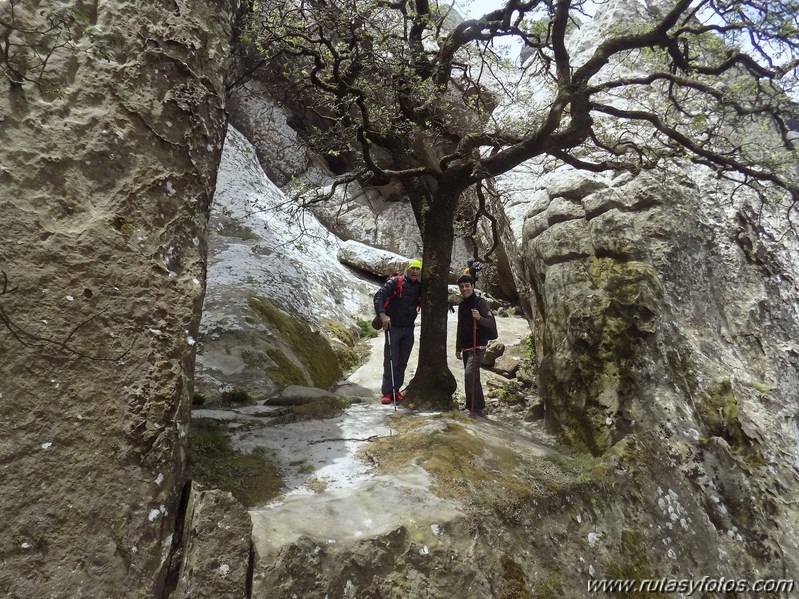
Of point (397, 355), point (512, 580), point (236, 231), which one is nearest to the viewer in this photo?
point (512, 580)

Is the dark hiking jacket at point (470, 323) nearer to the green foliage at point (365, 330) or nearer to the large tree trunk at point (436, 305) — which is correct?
the large tree trunk at point (436, 305)

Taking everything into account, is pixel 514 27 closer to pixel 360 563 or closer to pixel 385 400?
pixel 385 400

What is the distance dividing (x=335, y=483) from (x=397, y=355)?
12.4 ft

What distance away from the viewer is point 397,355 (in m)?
8.48

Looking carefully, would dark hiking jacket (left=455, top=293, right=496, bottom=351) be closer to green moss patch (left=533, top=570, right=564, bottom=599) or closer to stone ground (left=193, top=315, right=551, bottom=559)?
stone ground (left=193, top=315, right=551, bottom=559)

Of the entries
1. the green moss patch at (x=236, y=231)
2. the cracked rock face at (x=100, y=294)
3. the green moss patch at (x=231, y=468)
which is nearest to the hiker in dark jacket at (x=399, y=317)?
the green moss patch at (x=231, y=468)

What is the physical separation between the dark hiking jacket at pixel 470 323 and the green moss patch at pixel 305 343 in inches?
134

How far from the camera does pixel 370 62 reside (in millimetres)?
8031

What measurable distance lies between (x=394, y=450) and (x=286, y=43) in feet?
21.6

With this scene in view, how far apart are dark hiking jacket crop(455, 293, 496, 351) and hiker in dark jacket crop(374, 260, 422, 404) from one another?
0.81 m

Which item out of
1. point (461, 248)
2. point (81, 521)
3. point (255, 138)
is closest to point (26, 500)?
point (81, 521)

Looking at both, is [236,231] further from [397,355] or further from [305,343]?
[397,355]

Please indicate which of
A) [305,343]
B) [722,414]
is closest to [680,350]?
[722,414]

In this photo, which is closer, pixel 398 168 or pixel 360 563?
pixel 360 563
